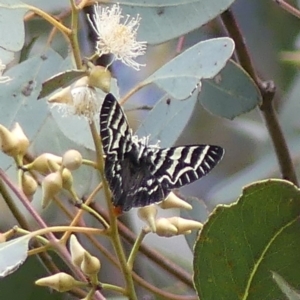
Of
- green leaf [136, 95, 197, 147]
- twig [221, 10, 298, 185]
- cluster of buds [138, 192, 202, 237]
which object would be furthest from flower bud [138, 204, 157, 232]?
twig [221, 10, 298, 185]

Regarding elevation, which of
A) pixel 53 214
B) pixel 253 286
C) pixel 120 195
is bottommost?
pixel 53 214

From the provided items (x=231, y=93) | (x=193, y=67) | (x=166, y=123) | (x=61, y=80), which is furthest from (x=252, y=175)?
(x=61, y=80)

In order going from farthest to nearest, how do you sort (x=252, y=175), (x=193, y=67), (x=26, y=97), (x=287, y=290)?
(x=252, y=175) < (x=26, y=97) < (x=193, y=67) < (x=287, y=290)

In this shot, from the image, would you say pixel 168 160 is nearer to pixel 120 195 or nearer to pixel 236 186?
pixel 120 195

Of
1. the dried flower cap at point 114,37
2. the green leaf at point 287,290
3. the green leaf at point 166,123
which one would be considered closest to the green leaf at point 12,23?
the dried flower cap at point 114,37

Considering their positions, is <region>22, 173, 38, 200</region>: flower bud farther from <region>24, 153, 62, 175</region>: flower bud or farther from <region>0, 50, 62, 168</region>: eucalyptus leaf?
<region>0, 50, 62, 168</region>: eucalyptus leaf

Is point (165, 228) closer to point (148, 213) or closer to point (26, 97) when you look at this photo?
point (148, 213)

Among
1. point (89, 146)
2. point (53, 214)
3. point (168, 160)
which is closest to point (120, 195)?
point (168, 160)
